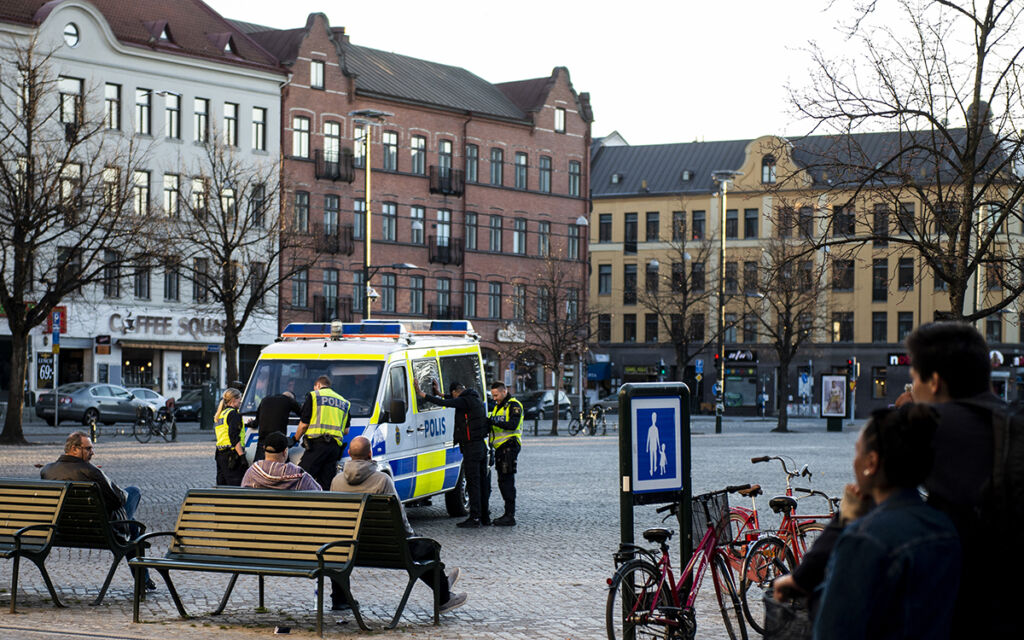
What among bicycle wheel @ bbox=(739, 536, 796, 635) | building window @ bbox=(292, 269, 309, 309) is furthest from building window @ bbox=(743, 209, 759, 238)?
bicycle wheel @ bbox=(739, 536, 796, 635)

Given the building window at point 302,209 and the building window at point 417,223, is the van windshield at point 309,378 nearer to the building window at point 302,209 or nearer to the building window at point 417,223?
the building window at point 302,209

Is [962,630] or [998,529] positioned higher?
[998,529]

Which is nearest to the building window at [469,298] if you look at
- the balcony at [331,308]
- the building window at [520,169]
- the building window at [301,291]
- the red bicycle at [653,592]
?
the building window at [520,169]

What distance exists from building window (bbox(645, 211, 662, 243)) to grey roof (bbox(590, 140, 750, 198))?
138cm

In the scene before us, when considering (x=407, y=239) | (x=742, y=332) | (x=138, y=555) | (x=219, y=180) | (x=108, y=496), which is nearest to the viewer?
(x=138, y=555)

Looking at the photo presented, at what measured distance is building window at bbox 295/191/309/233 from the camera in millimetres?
63753

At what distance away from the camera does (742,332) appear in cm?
8738

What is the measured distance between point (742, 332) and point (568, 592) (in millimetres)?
76236

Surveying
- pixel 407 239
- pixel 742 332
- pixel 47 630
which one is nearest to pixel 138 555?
pixel 47 630

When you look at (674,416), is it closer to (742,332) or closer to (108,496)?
(108,496)

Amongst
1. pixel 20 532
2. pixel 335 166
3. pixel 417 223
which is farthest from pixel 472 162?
pixel 20 532

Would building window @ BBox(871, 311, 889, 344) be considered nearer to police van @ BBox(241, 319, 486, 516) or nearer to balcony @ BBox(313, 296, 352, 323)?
balcony @ BBox(313, 296, 352, 323)

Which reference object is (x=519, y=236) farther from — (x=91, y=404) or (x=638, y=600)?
(x=638, y=600)

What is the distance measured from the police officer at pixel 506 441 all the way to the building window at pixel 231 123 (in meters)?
45.0
